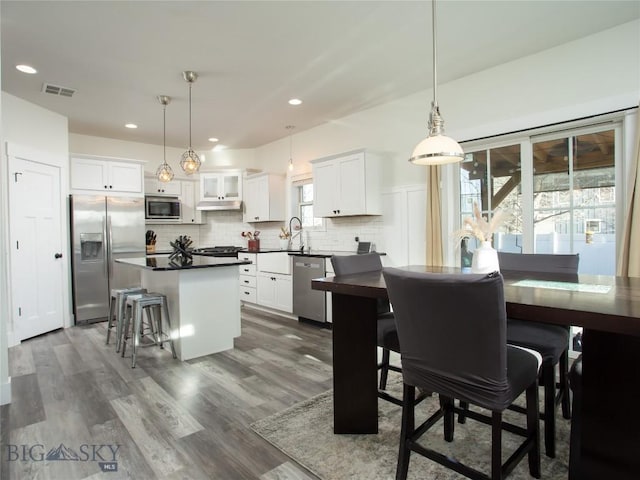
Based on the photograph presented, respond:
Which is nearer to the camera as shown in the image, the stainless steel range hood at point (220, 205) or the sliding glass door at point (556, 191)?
the sliding glass door at point (556, 191)

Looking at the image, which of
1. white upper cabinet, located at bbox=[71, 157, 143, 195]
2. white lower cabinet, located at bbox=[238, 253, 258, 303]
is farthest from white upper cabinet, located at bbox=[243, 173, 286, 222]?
white upper cabinet, located at bbox=[71, 157, 143, 195]

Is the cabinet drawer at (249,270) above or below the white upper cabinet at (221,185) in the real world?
below

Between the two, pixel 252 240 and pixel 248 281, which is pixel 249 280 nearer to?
pixel 248 281

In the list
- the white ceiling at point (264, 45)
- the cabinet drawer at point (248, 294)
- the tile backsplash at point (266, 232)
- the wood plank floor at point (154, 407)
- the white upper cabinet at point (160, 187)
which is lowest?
the wood plank floor at point (154, 407)

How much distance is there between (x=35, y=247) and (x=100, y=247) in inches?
30.9

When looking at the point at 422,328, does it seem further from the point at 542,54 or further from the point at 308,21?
the point at 542,54

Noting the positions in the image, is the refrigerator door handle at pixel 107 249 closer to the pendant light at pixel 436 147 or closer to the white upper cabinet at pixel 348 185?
the white upper cabinet at pixel 348 185

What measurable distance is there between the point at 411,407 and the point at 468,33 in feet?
9.35

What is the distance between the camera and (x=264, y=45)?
3.10 meters

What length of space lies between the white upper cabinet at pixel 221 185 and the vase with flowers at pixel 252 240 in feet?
2.16

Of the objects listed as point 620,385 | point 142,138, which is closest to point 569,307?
point 620,385

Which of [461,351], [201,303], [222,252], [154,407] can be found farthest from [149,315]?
[461,351]

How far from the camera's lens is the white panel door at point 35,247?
406 centimetres

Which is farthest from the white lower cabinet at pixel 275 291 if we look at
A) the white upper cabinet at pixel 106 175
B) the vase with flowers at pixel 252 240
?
the white upper cabinet at pixel 106 175
